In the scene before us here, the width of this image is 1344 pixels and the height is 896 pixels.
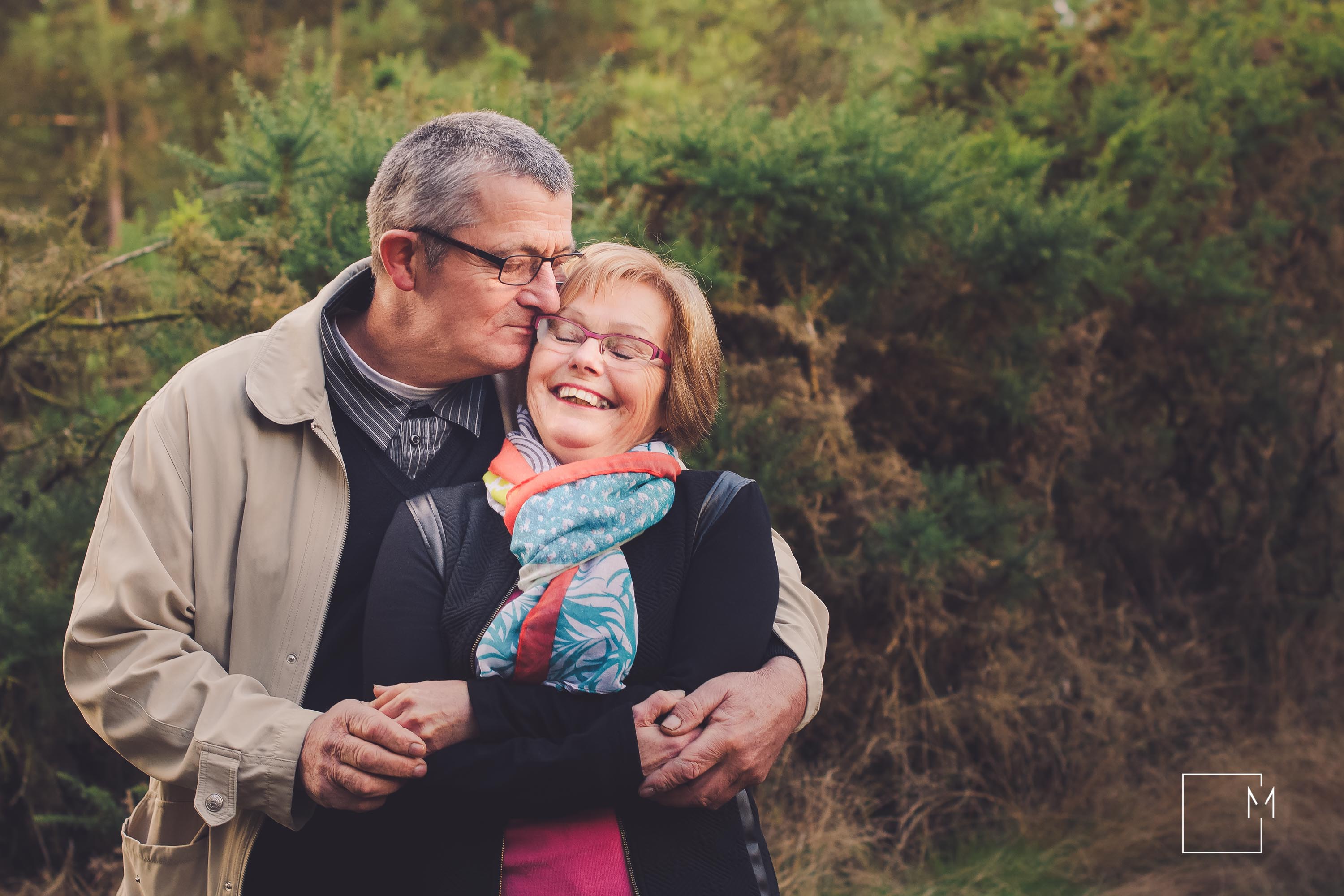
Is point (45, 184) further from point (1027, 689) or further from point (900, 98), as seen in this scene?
point (1027, 689)

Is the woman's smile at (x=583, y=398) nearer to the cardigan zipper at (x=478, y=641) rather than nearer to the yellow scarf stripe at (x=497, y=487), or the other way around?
the yellow scarf stripe at (x=497, y=487)

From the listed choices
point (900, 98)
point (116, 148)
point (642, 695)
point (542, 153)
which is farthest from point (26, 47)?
point (642, 695)

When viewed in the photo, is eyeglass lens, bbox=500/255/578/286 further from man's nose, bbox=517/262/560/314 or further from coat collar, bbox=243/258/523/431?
coat collar, bbox=243/258/523/431

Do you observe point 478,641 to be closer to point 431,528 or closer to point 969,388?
point 431,528

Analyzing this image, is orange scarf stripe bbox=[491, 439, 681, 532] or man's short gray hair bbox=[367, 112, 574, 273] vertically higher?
man's short gray hair bbox=[367, 112, 574, 273]

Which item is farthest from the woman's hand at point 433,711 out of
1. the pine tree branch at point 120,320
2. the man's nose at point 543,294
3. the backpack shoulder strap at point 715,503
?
the pine tree branch at point 120,320

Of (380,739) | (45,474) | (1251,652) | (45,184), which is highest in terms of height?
(45,184)

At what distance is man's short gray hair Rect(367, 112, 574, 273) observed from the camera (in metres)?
2.19

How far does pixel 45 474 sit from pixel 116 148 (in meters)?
11.6

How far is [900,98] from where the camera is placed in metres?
7.14

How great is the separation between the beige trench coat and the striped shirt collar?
0.26 ft

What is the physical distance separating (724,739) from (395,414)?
100 cm

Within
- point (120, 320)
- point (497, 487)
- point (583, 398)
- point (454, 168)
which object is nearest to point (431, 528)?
point (497, 487)

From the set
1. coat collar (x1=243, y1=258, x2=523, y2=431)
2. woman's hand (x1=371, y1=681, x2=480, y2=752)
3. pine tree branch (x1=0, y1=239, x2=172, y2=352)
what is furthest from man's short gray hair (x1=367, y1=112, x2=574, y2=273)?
pine tree branch (x1=0, y1=239, x2=172, y2=352)
